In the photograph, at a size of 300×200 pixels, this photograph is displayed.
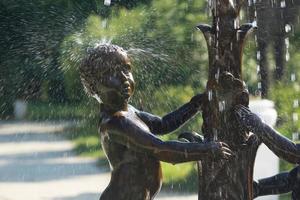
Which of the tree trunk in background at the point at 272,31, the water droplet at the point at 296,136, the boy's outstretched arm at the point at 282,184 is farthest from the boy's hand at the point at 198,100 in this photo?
the tree trunk in background at the point at 272,31

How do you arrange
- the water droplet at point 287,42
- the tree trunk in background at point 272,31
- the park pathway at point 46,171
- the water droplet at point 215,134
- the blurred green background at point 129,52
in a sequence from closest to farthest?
the water droplet at point 215,134
the park pathway at point 46,171
the blurred green background at point 129,52
the tree trunk in background at point 272,31
the water droplet at point 287,42

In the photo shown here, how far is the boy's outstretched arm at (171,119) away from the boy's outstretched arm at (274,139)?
0.81 ft

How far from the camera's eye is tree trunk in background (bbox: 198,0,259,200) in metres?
2.55

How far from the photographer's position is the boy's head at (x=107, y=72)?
101 inches

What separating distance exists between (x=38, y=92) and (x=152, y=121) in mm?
13345

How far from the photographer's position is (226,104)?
8.40 ft

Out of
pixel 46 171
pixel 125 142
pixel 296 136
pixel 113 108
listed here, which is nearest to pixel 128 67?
pixel 113 108

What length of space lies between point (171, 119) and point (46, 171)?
237 inches

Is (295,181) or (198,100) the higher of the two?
(198,100)

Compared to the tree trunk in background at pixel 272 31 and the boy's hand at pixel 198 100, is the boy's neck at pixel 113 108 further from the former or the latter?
the tree trunk in background at pixel 272 31

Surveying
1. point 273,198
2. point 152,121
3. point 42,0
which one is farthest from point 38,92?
point 152,121

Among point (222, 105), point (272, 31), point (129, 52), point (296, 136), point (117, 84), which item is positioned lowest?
point (296, 136)

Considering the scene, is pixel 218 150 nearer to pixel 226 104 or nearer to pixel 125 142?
pixel 226 104

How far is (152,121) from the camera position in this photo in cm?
275
